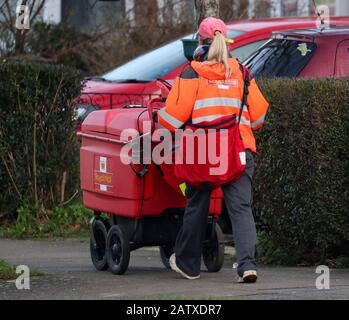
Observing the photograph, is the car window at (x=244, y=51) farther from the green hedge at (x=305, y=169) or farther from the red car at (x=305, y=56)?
the green hedge at (x=305, y=169)

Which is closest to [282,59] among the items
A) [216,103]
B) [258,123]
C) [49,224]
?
[49,224]

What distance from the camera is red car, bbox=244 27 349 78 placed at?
11.1 metres

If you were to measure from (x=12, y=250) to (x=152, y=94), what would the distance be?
9.14 feet

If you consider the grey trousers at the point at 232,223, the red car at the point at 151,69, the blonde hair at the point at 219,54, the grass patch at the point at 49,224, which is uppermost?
the blonde hair at the point at 219,54

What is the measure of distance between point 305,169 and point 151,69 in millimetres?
5173

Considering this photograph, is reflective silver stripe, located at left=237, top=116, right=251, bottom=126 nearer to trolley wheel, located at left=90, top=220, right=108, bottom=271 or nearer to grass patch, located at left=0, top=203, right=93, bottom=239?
trolley wheel, located at left=90, top=220, right=108, bottom=271

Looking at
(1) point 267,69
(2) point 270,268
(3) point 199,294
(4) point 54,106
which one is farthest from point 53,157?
(3) point 199,294

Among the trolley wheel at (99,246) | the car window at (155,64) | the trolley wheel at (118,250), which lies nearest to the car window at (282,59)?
the car window at (155,64)

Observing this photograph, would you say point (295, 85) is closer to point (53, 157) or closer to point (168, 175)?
point (168, 175)

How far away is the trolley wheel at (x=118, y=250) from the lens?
855cm

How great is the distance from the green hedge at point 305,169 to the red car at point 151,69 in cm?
376

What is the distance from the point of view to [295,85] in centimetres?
885

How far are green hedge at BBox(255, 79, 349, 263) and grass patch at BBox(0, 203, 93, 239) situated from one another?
304 centimetres

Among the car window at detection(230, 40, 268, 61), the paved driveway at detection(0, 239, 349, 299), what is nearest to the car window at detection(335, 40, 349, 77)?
the car window at detection(230, 40, 268, 61)
